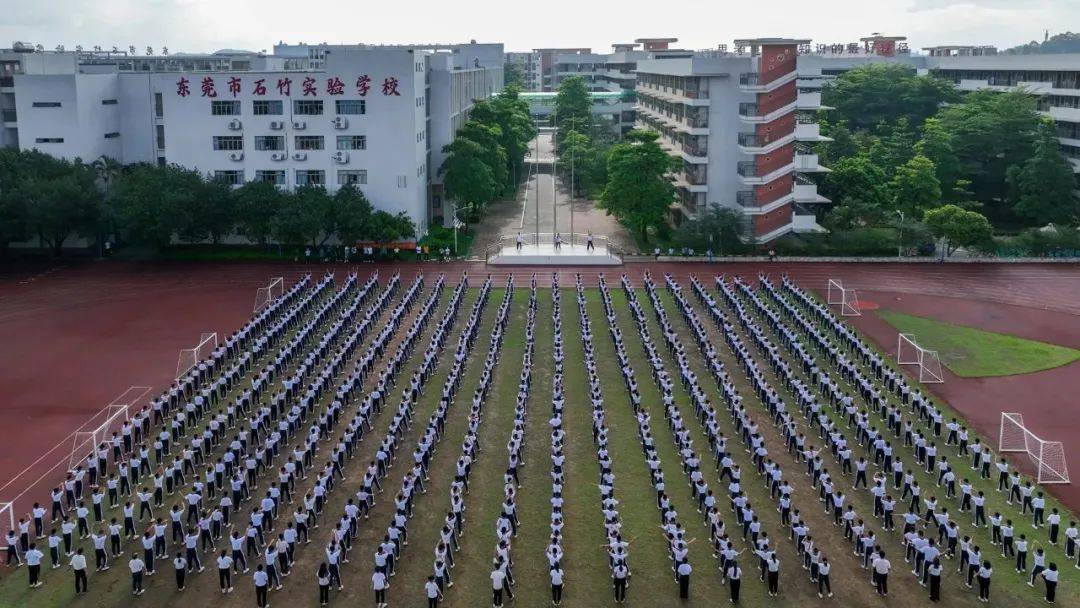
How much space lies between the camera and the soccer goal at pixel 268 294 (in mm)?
35625

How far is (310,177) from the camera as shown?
46.8 m

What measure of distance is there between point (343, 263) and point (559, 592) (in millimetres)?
30257

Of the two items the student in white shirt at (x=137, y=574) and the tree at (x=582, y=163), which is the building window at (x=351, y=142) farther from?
the student in white shirt at (x=137, y=574)

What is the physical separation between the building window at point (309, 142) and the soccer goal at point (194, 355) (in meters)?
18.0

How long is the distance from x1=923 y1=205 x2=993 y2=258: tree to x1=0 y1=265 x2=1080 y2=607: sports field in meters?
A: 12.1

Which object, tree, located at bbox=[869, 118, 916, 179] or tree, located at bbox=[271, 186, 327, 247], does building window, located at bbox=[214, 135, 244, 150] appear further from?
tree, located at bbox=[869, 118, 916, 179]

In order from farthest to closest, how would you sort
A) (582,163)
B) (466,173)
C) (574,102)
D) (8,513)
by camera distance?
1. (574,102)
2. (582,163)
3. (466,173)
4. (8,513)

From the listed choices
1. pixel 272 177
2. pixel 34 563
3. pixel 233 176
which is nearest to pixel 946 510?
pixel 34 563

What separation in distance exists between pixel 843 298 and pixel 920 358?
24.9ft

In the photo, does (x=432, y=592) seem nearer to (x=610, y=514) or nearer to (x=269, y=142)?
(x=610, y=514)

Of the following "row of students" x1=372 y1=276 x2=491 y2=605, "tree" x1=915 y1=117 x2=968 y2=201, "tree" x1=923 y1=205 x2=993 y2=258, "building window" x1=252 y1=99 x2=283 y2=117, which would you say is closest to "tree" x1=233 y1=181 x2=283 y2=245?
"building window" x1=252 y1=99 x2=283 y2=117

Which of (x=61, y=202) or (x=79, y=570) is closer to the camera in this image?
(x=79, y=570)

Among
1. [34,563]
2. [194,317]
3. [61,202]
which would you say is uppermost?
[61,202]

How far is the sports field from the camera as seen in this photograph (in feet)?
53.9
